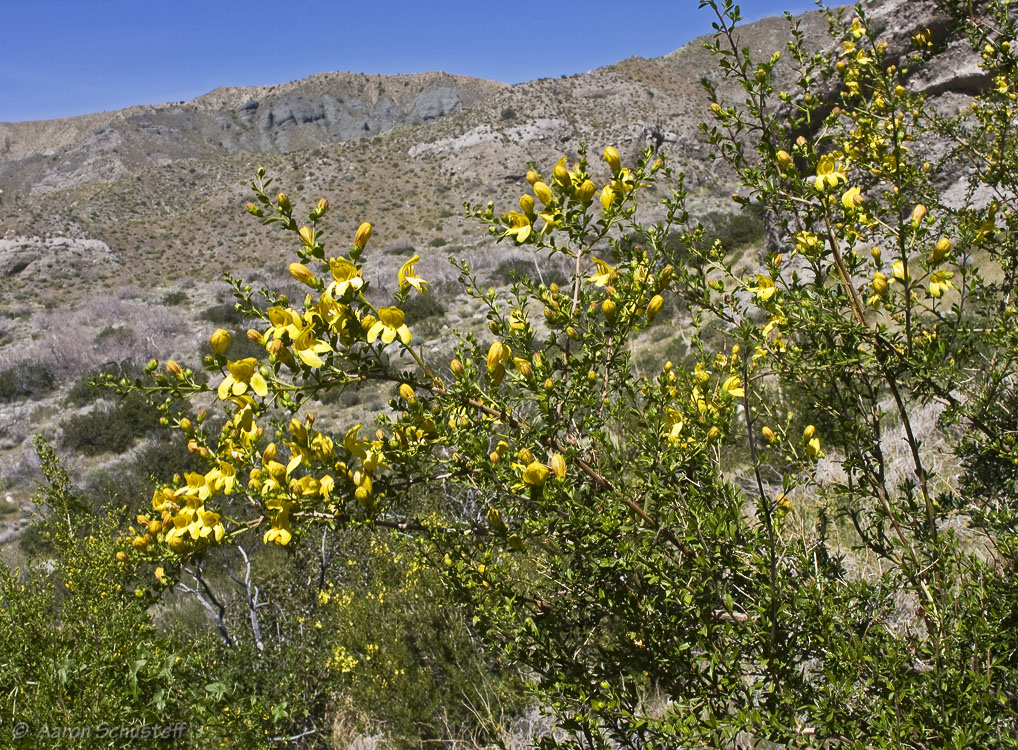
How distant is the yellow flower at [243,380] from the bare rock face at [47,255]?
2944cm

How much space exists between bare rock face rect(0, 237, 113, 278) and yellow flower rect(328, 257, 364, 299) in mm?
29611

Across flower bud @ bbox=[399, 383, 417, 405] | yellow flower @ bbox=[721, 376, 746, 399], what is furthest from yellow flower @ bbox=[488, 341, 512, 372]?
yellow flower @ bbox=[721, 376, 746, 399]

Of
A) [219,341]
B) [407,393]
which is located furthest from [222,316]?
[407,393]

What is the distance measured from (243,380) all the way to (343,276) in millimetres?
323

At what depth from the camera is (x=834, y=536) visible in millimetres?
3629

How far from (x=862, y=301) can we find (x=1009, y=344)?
1.62 ft

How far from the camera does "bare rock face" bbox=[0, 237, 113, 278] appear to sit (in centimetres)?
2383

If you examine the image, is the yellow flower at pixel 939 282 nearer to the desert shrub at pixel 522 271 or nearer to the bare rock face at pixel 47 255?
the desert shrub at pixel 522 271

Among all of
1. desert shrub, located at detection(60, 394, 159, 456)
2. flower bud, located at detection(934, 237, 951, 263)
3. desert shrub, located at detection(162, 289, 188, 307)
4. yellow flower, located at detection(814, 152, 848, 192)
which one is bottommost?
desert shrub, located at detection(60, 394, 159, 456)

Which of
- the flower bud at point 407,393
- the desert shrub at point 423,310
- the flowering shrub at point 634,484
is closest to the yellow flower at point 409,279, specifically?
the flowering shrub at point 634,484

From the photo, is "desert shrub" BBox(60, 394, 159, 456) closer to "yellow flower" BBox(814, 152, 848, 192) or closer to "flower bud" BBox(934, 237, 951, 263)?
"yellow flower" BBox(814, 152, 848, 192)

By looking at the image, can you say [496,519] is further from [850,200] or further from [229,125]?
[229,125]

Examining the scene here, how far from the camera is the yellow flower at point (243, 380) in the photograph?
3.99 feet

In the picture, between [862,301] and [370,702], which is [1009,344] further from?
[370,702]
